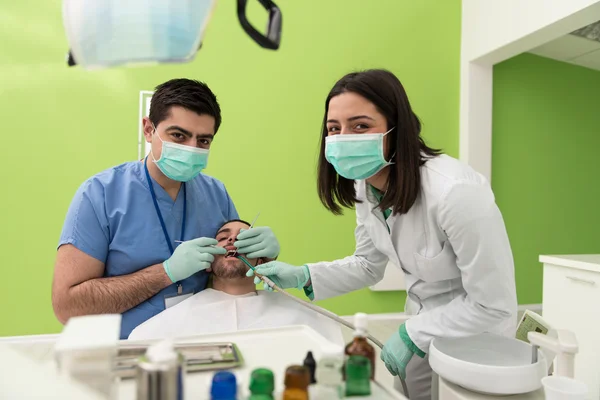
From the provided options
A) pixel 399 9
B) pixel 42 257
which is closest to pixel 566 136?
pixel 399 9

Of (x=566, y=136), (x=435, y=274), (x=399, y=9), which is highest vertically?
(x=399, y=9)

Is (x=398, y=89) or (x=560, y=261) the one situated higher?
(x=398, y=89)

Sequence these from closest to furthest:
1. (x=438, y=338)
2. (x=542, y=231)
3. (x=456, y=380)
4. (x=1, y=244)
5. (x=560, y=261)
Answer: (x=456, y=380) < (x=438, y=338) < (x=560, y=261) < (x=1, y=244) < (x=542, y=231)

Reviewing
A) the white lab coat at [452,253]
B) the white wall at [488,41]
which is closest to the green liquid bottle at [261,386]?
the white lab coat at [452,253]

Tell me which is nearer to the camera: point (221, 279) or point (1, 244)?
point (221, 279)

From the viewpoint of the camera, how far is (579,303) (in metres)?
Result: 2.06

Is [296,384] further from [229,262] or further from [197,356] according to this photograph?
Result: [229,262]

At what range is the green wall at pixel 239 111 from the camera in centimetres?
272

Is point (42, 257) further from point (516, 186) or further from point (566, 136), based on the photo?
point (566, 136)

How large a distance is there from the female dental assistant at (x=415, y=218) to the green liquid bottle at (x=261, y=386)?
0.65 meters

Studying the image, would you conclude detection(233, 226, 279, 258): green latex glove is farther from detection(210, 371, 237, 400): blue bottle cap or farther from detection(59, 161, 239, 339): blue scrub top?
detection(210, 371, 237, 400): blue bottle cap

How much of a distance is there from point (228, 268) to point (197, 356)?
38.4 inches

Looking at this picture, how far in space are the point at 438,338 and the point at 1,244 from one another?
2746mm

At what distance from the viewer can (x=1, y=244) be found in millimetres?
2703
